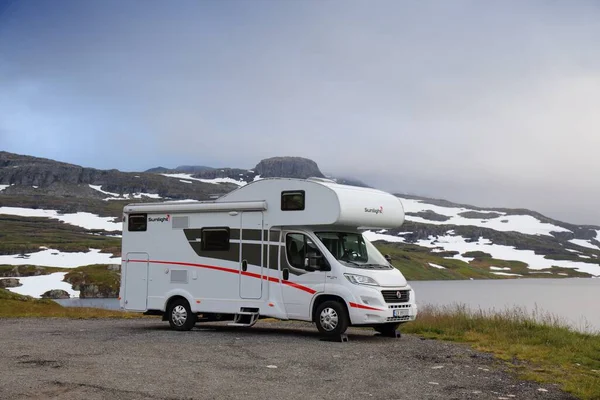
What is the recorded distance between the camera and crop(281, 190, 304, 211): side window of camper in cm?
1814

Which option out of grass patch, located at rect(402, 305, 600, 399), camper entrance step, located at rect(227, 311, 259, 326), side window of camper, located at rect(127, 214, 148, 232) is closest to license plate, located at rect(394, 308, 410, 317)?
grass patch, located at rect(402, 305, 600, 399)

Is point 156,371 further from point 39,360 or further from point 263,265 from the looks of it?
point 263,265

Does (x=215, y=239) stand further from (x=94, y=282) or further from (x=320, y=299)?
(x=94, y=282)

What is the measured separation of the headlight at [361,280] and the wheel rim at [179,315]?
212 inches

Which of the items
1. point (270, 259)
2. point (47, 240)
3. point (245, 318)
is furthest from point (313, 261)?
point (47, 240)

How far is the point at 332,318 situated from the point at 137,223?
7.30 meters

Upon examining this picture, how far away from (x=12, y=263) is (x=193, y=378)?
13338 centimetres

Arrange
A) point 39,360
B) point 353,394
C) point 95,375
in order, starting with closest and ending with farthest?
point 353,394, point 95,375, point 39,360

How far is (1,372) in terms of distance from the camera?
446 inches

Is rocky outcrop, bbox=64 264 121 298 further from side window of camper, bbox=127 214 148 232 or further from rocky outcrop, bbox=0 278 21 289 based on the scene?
side window of camper, bbox=127 214 148 232

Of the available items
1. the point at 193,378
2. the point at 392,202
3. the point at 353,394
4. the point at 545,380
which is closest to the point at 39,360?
the point at 193,378

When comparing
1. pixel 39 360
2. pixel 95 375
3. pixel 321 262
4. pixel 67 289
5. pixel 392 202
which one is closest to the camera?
pixel 95 375

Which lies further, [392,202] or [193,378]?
[392,202]

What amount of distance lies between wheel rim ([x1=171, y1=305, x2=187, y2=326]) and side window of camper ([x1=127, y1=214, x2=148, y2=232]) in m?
2.72
